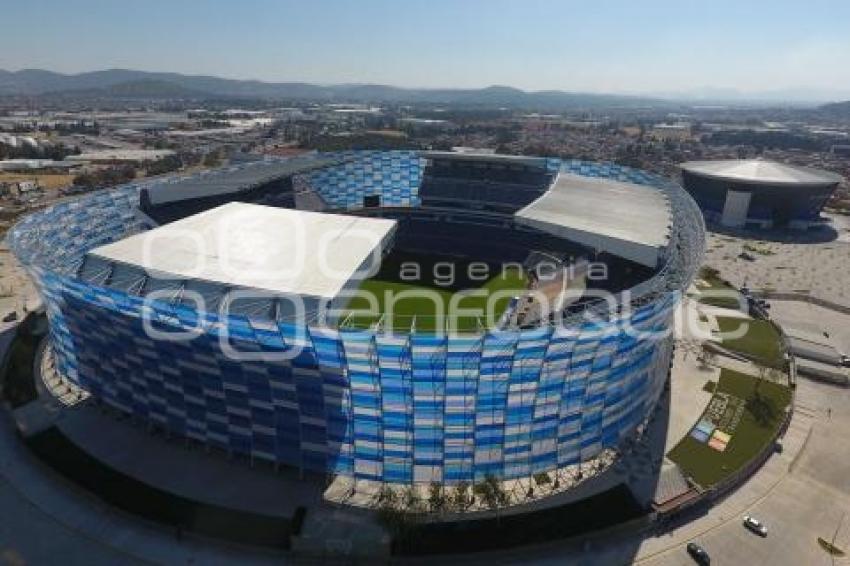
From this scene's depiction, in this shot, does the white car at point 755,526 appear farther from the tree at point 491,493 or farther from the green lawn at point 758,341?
the green lawn at point 758,341

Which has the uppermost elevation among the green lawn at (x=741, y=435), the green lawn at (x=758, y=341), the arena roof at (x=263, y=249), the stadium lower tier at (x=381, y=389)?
the arena roof at (x=263, y=249)

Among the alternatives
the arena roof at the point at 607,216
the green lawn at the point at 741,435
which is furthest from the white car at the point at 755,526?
the arena roof at the point at 607,216

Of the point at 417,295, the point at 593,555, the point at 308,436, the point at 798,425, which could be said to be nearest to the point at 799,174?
the point at 798,425

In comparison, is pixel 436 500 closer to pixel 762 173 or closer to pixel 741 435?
pixel 741 435

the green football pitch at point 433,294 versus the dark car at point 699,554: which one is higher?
the green football pitch at point 433,294

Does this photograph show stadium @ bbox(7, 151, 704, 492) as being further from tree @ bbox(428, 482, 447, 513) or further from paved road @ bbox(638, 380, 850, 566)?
paved road @ bbox(638, 380, 850, 566)

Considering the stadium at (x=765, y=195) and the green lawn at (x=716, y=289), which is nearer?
the green lawn at (x=716, y=289)
